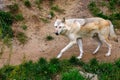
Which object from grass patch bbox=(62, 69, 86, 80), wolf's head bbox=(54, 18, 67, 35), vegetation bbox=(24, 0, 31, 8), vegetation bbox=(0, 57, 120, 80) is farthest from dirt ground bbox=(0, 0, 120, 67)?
grass patch bbox=(62, 69, 86, 80)

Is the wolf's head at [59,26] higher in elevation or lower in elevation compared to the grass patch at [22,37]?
higher

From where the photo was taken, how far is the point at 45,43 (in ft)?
46.1

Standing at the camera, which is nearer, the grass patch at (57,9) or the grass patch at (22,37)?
the grass patch at (22,37)

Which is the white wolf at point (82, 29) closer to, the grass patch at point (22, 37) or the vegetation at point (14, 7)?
the grass patch at point (22, 37)

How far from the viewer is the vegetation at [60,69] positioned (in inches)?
445

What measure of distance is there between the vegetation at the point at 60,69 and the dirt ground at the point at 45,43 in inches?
18.0

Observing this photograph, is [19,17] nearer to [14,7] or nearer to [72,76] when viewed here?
[14,7]

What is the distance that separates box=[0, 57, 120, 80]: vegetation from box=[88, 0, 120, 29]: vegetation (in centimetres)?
329

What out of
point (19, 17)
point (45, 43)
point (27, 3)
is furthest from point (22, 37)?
point (27, 3)

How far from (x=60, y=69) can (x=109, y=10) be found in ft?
15.7

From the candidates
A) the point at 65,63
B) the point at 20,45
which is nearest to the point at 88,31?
the point at 65,63

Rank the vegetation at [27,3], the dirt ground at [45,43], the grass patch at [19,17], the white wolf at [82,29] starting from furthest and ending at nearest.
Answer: the vegetation at [27,3], the grass patch at [19,17], the dirt ground at [45,43], the white wolf at [82,29]

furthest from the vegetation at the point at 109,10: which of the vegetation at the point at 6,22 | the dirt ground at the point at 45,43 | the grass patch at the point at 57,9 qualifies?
the vegetation at the point at 6,22

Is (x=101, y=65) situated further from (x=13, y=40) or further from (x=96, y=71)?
(x=13, y=40)
